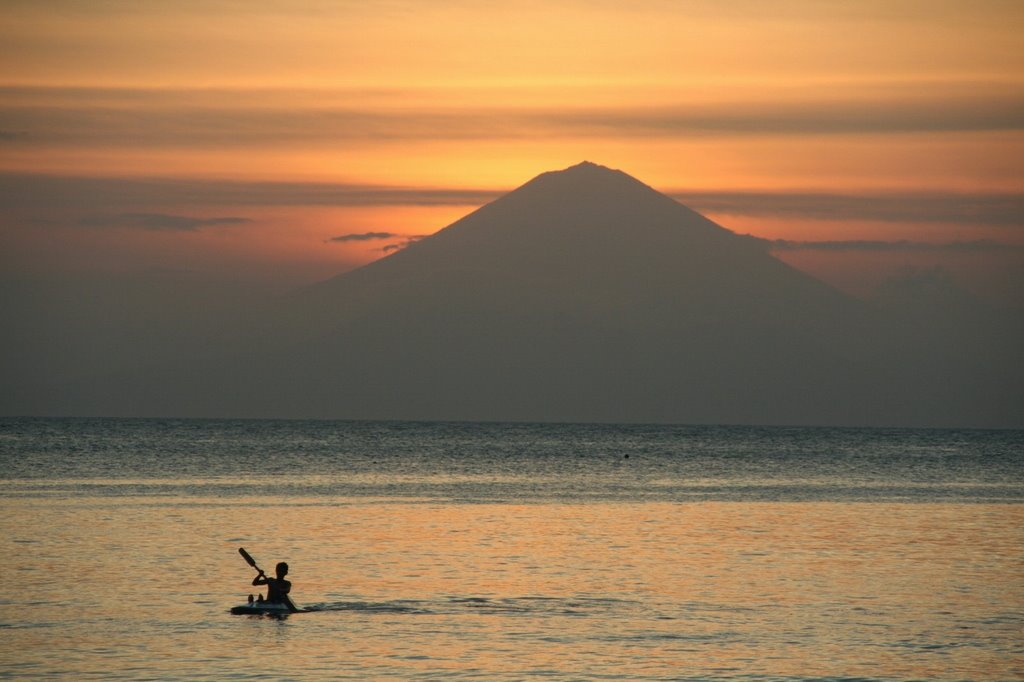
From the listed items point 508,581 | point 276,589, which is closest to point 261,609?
point 276,589

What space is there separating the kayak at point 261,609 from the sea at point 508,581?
19cm

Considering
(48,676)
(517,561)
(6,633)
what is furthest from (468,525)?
(48,676)

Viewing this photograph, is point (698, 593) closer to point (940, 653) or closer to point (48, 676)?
point (940, 653)

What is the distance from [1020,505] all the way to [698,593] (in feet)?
125

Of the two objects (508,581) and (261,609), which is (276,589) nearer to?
(261,609)

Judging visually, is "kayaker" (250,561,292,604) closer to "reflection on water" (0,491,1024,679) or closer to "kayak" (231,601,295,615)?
"kayak" (231,601,295,615)

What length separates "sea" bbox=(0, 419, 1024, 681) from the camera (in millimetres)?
26906

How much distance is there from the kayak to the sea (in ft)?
0.61

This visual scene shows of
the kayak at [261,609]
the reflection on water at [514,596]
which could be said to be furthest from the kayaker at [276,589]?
the reflection on water at [514,596]

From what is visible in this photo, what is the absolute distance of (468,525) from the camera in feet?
173

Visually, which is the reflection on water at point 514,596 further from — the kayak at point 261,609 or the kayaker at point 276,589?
the kayaker at point 276,589

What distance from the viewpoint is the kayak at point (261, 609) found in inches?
1238

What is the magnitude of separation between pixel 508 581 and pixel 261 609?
7.71 m

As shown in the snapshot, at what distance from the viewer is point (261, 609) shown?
3145 centimetres
